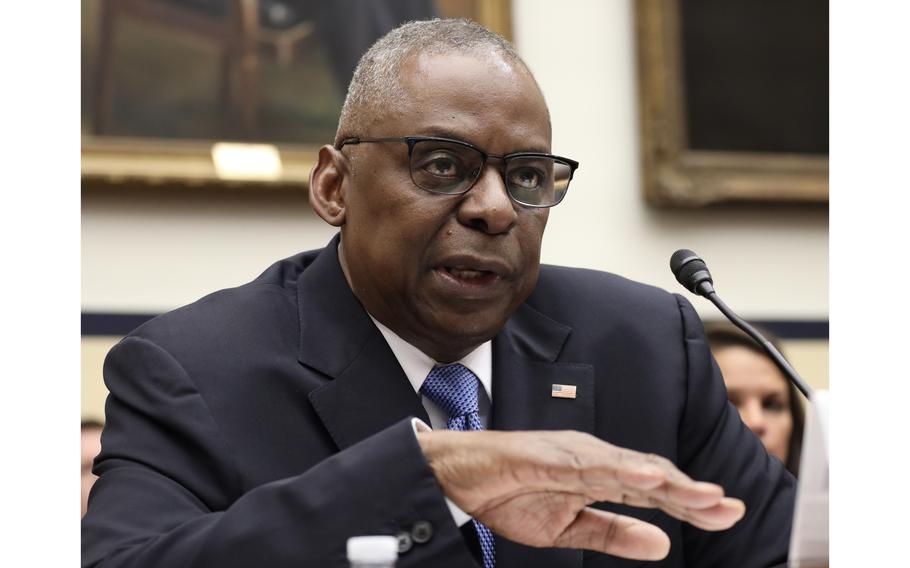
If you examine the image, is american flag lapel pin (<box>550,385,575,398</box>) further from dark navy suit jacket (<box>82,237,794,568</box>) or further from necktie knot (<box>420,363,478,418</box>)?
necktie knot (<box>420,363,478,418</box>)

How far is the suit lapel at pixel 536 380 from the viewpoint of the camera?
2566 mm

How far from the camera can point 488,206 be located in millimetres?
2330

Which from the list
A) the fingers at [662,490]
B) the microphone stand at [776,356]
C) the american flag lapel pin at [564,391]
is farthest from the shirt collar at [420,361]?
the fingers at [662,490]

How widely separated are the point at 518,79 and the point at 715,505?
1116mm

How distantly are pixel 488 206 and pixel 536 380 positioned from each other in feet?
1.59

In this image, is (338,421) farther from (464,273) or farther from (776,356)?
(776,356)

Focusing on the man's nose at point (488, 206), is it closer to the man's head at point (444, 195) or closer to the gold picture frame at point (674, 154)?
the man's head at point (444, 195)

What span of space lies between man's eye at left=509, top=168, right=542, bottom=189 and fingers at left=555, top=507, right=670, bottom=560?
0.78 metres

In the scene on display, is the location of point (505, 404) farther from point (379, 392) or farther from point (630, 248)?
point (630, 248)

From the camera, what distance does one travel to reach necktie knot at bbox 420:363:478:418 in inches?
98.9

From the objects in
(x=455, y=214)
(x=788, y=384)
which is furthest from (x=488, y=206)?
(x=788, y=384)

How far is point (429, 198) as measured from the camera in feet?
7.77

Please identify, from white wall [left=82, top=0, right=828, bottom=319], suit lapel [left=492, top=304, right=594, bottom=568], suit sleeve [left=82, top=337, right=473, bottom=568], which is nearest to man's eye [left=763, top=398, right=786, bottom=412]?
white wall [left=82, top=0, right=828, bottom=319]
